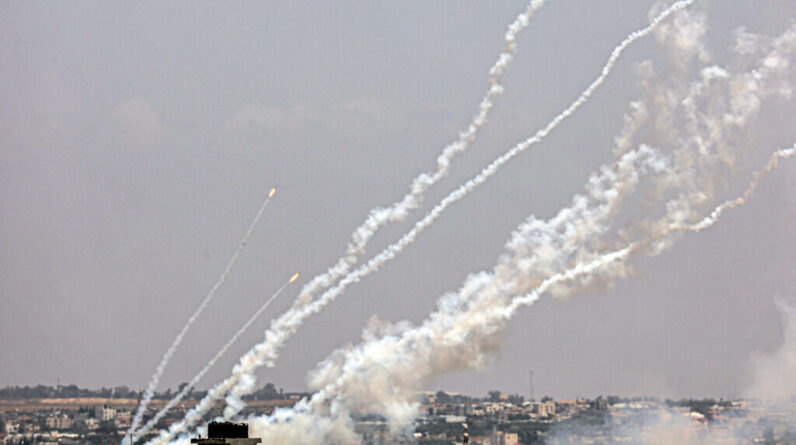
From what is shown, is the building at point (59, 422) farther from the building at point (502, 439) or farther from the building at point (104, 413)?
the building at point (502, 439)

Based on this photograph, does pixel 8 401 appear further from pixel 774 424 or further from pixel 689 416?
pixel 689 416

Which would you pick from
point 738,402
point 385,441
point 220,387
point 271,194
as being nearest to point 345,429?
point 220,387

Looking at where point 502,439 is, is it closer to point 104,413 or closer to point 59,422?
point 104,413

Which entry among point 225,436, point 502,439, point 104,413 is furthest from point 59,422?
point 225,436

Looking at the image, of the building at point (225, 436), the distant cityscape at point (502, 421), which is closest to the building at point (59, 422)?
the distant cityscape at point (502, 421)

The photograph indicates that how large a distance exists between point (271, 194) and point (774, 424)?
68.2 metres

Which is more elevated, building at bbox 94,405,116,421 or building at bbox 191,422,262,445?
building at bbox 94,405,116,421

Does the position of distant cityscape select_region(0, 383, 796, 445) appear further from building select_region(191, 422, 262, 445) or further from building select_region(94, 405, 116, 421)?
building select_region(191, 422, 262, 445)

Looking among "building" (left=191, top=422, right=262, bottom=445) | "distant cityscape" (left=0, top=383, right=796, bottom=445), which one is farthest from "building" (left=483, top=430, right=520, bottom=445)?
"building" (left=191, top=422, right=262, bottom=445)

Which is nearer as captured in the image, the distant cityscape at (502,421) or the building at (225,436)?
the building at (225,436)

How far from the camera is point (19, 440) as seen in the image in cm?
10294

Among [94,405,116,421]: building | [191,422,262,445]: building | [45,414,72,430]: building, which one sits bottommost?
[191,422,262,445]: building

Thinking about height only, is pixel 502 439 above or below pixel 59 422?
above

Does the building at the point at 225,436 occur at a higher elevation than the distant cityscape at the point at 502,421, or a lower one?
lower
